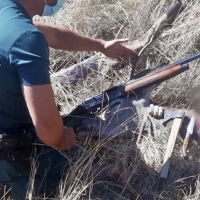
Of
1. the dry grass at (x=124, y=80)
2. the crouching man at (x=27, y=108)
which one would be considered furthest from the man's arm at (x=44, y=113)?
the dry grass at (x=124, y=80)

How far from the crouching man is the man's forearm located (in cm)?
51

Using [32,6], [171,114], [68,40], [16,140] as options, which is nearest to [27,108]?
[16,140]

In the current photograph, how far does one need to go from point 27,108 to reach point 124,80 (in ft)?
3.94

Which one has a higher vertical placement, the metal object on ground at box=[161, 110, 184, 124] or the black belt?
the black belt

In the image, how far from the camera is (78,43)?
3334 millimetres

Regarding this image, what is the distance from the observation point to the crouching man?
2357 millimetres

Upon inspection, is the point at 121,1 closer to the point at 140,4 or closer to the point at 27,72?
the point at 140,4

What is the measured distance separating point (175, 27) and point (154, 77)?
100 centimetres

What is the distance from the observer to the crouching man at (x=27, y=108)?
2357 millimetres

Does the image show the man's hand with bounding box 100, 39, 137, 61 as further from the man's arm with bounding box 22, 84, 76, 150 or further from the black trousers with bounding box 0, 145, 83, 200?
the man's arm with bounding box 22, 84, 76, 150

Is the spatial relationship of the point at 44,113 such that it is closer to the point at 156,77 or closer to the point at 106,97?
the point at 106,97

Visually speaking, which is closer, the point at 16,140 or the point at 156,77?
the point at 16,140

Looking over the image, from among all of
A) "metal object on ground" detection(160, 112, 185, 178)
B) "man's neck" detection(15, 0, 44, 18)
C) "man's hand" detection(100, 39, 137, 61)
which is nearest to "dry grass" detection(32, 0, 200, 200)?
"metal object on ground" detection(160, 112, 185, 178)

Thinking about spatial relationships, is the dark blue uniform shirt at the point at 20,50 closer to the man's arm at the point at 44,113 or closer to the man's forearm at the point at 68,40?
the man's arm at the point at 44,113
